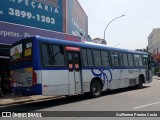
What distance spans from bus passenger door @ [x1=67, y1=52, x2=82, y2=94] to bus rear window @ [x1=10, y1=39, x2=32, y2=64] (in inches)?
88.6

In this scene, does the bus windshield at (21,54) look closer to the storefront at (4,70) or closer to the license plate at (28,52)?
the license plate at (28,52)

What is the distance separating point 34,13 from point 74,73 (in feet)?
29.4

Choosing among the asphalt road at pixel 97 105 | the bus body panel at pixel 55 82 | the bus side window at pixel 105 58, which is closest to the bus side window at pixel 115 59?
the bus side window at pixel 105 58

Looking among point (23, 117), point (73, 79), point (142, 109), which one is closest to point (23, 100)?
point (73, 79)

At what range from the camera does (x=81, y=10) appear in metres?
34.0

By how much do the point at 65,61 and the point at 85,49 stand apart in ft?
6.72

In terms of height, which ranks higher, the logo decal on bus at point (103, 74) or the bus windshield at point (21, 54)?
the bus windshield at point (21, 54)

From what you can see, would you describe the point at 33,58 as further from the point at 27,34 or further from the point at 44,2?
the point at 44,2

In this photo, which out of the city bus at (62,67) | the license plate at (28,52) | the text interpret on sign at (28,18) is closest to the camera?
the city bus at (62,67)

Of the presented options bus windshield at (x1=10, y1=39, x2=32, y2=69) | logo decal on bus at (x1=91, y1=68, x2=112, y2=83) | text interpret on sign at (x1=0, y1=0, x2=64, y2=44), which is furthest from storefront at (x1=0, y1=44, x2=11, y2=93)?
logo decal on bus at (x1=91, y1=68, x2=112, y2=83)

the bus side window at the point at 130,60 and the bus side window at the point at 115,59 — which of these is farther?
the bus side window at the point at 130,60

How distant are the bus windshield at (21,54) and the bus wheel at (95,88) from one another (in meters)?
4.45

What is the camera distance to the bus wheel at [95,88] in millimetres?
15711

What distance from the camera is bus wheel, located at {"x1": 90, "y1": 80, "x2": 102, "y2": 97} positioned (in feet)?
51.5
